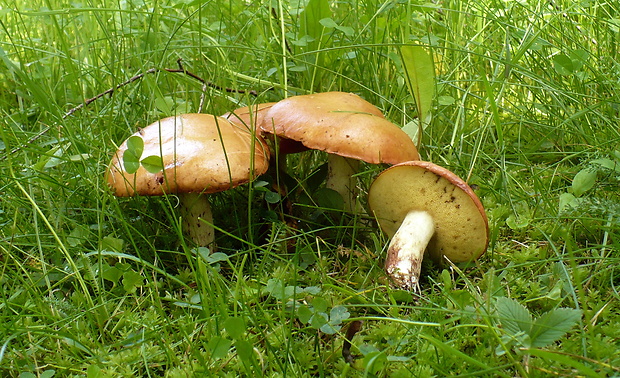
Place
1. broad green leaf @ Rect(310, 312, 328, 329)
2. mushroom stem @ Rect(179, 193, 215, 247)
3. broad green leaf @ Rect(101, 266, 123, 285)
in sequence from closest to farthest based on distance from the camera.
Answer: broad green leaf @ Rect(310, 312, 328, 329) → broad green leaf @ Rect(101, 266, 123, 285) → mushroom stem @ Rect(179, 193, 215, 247)

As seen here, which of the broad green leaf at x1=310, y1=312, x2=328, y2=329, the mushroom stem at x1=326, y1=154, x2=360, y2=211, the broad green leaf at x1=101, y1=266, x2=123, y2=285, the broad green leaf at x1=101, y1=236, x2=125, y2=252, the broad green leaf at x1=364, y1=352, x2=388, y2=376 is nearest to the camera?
the broad green leaf at x1=364, y1=352, x2=388, y2=376

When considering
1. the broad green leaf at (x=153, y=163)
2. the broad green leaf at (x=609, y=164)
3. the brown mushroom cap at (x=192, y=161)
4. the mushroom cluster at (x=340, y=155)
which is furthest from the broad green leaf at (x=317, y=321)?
the broad green leaf at (x=609, y=164)

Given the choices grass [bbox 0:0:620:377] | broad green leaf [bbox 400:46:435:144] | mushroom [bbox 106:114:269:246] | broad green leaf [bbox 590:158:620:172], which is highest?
broad green leaf [bbox 400:46:435:144]

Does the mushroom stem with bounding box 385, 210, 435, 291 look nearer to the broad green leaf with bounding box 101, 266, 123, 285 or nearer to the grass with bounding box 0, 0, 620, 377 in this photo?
the grass with bounding box 0, 0, 620, 377

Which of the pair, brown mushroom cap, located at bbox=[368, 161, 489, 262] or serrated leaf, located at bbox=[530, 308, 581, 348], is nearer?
serrated leaf, located at bbox=[530, 308, 581, 348]

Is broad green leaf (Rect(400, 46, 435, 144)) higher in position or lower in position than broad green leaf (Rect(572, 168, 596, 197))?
higher

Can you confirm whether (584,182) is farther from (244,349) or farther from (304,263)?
(244,349)

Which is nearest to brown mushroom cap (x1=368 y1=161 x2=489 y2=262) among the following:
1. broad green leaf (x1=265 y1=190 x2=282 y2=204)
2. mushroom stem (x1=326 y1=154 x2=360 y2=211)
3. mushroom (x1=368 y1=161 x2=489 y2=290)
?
mushroom (x1=368 y1=161 x2=489 y2=290)
